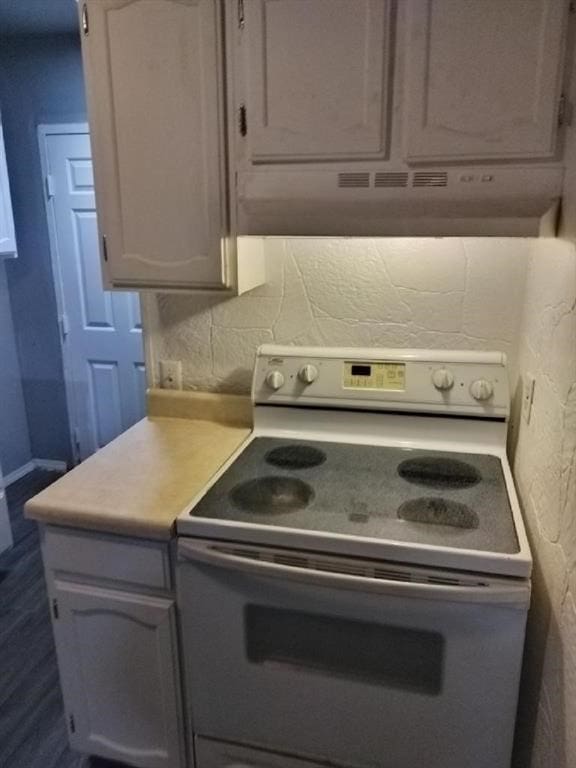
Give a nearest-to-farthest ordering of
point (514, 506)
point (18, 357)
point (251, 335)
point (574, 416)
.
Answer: point (574, 416), point (514, 506), point (251, 335), point (18, 357)

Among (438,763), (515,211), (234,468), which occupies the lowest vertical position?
(438,763)

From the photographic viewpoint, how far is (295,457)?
1.64 metres

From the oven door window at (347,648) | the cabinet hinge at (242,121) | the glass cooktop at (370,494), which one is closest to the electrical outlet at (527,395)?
the glass cooktop at (370,494)

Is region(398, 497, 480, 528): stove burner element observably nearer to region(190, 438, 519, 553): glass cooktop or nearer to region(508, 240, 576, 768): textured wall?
region(190, 438, 519, 553): glass cooktop

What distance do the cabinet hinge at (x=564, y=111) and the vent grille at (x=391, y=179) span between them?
32 centimetres

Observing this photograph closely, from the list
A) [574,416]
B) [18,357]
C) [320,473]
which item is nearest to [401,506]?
[320,473]

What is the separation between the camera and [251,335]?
1894 millimetres

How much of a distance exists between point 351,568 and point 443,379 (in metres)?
0.62

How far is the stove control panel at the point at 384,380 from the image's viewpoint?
5.25ft

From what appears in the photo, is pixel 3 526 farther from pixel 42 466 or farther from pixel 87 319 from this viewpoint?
pixel 87 319

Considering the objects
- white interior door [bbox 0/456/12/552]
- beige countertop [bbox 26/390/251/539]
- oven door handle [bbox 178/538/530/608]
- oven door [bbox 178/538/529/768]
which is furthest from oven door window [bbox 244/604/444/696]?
white interior door [bbox 0/456/12/552]

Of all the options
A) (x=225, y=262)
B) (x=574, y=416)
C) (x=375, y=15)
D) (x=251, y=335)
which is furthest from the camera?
(x=251, y=335)

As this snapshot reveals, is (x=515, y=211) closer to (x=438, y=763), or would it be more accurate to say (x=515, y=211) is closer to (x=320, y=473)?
(x=320, y=473)

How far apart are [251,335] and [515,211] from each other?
0.89 m
